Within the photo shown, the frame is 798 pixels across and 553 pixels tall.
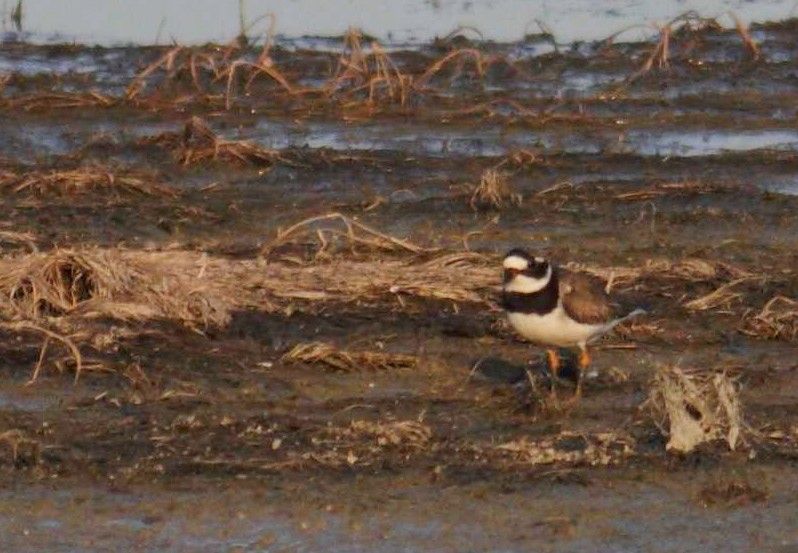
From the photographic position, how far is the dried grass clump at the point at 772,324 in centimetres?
794

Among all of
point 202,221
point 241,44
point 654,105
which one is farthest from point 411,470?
point 241,44

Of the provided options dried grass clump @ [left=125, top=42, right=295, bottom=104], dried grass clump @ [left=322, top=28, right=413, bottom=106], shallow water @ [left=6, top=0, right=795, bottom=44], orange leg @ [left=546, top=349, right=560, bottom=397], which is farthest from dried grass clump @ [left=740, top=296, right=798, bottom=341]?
shallow water @ [left=6, top=0, right=795, bottom=44]

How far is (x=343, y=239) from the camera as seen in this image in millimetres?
9312

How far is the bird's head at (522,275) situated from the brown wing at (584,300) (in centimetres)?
12

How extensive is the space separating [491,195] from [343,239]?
116 cm

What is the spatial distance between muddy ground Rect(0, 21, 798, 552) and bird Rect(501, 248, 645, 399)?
0.18 metres

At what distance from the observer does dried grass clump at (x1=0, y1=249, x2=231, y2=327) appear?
25.9 ft

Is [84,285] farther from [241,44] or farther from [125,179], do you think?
[241,44]

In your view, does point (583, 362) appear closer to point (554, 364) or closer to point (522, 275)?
point (554, 364)

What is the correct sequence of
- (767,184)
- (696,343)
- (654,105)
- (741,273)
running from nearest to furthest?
(696,343) → (741,273) → (767,184) → (654,105)

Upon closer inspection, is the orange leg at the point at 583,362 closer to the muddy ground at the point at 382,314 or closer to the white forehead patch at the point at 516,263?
the muddy ground at the point at 382,314

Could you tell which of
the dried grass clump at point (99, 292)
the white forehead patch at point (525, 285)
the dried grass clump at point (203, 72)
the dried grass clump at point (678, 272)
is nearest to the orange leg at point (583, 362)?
the white forehead patch at point (525, 285)

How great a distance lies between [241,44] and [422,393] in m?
7.87

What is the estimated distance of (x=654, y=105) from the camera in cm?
1319
